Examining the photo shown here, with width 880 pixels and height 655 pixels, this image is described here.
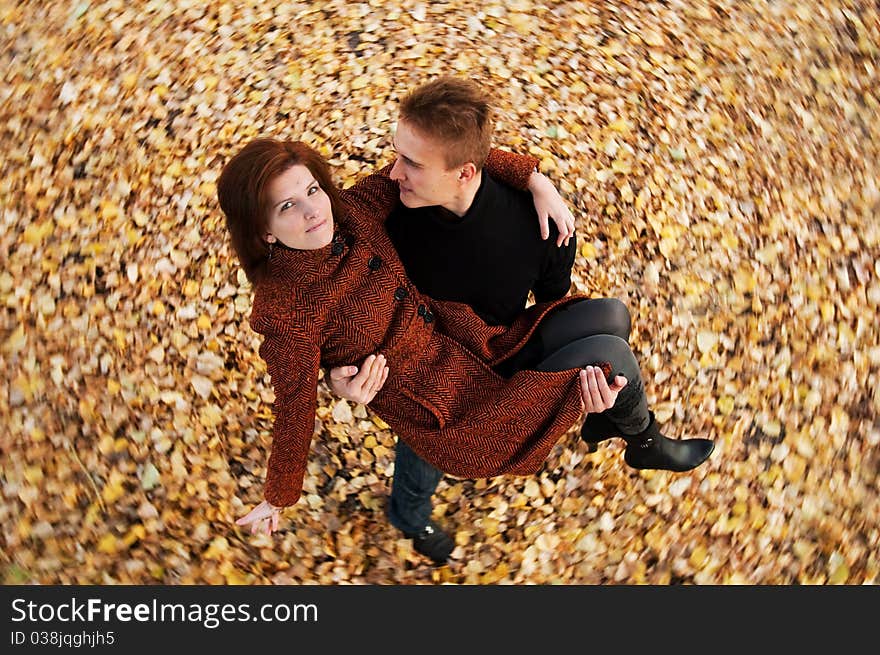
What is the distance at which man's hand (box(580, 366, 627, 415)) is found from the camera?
7.73 ft

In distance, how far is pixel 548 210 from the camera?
2.41 m

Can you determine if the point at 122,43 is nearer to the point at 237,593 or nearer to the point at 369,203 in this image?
the point at 369,203

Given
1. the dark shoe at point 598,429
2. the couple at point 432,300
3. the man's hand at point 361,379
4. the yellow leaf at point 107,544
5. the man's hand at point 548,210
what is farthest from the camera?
the yellow leaf at point 107,544

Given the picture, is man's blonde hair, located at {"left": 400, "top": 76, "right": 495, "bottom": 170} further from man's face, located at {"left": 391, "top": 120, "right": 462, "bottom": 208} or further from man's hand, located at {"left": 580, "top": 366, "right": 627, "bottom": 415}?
man's hand, located at {"left": 580, "top": 366, "right": 627, "bottom": 415}

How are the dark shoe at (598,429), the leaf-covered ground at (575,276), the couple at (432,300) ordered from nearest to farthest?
the couple at (432,300)
the dark shoe at (598,429)
the leaf-covered ground at (575,276)

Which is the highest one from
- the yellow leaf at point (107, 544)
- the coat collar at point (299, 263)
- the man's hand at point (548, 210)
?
the man's hand at point (548, 210)

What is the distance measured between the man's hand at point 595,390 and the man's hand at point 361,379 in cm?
67

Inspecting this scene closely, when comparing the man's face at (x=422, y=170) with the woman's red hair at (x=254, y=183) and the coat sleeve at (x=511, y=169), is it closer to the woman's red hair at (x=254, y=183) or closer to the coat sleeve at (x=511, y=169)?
the woman's red hair at (x=254, y=183)

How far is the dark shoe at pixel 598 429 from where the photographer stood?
289 centimetres

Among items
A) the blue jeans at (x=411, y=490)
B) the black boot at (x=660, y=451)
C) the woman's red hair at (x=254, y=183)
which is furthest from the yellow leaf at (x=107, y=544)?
the black boot at (x=660, y=451)

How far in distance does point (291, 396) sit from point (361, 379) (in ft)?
0.76

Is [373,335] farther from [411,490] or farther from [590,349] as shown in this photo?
[411,490]

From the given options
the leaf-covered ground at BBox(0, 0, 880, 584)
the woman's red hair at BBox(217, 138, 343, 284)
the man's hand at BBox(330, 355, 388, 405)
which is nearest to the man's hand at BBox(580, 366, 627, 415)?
the man's hand at BBox(330, 355, 388, 405)

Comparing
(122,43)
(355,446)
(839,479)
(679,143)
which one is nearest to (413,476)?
(355,446)
